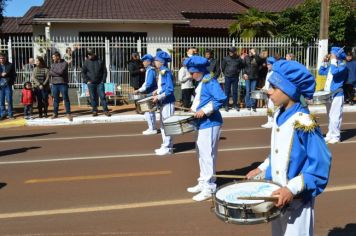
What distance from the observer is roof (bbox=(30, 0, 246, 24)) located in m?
21.9

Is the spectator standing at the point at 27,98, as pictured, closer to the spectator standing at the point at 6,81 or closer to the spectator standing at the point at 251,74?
the spectator standing at the point at 6,81

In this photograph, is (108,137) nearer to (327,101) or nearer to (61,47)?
(327,101)

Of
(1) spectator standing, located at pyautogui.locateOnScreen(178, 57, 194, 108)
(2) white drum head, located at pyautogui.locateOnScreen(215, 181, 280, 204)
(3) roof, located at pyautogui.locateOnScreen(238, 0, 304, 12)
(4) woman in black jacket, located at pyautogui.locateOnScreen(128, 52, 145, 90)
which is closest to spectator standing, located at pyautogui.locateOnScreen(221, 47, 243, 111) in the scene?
(1) spectator standing, located at pyautogui.locateOnScreen(178, 57, 194, 108)

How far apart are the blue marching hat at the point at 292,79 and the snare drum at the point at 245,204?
2.23ft

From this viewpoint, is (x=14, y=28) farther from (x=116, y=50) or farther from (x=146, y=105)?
(x=146, y=105)

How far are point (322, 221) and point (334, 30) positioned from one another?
18.2m

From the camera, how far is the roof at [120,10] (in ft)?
71.9

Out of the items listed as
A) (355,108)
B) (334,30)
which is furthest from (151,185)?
(334,30)

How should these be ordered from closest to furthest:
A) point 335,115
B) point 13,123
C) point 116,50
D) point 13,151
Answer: point 13,151
point 335,115
point 13,123
point 116,50

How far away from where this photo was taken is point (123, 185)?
760cm

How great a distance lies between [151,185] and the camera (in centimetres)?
756

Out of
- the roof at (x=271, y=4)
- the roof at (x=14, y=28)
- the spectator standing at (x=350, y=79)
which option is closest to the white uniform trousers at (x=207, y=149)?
the spectator standing at (x=350, y=79)

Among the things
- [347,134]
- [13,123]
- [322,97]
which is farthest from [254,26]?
[322,97]

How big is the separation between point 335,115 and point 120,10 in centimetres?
1534
